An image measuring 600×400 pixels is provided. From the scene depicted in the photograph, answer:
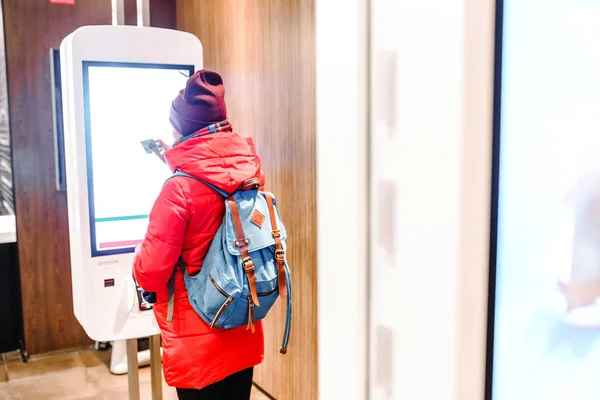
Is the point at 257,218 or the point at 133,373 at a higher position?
the point at 257,218

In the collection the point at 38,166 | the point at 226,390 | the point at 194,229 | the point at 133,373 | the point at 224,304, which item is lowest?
Answer: the point at 133,373

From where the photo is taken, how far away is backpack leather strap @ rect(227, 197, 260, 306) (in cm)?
191

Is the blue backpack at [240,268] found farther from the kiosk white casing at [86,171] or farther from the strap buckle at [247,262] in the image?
the kiosk white casing at [86,171]

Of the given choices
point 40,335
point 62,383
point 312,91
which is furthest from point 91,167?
point 40,335

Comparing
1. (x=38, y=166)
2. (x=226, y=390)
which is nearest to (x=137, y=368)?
(x=226, y=390)

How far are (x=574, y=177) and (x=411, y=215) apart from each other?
0.11 m

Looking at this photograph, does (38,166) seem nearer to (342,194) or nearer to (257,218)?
(257,218)

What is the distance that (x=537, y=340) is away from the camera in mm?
407

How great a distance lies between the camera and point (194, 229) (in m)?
1.94

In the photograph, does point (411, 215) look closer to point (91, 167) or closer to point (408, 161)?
point (408, 161)

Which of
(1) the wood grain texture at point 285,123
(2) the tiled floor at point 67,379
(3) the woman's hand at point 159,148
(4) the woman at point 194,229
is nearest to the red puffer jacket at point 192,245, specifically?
(4) the woman at point 194,229

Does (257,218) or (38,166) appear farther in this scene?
(38,166)

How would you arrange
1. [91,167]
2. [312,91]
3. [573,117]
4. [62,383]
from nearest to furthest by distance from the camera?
[573,117] < [91,167] < [312,91] < [62,383]

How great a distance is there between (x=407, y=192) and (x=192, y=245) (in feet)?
5.35
